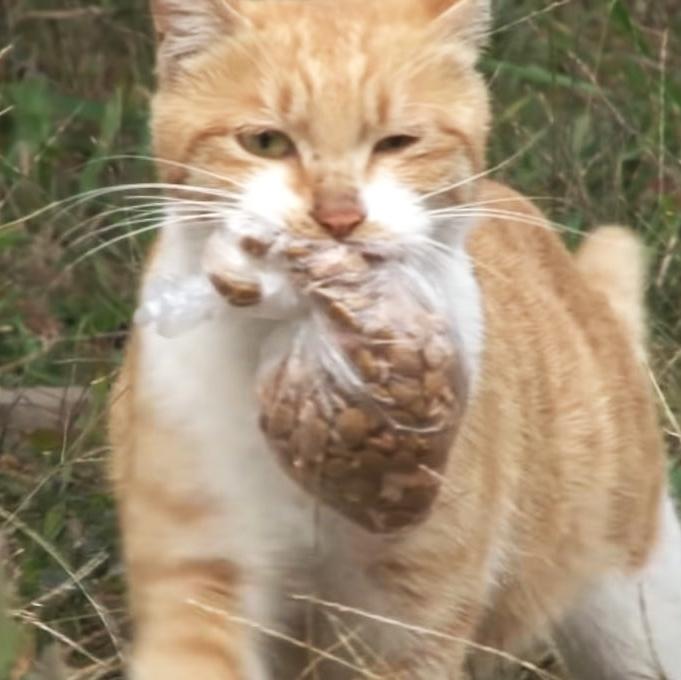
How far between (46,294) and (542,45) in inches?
51.1

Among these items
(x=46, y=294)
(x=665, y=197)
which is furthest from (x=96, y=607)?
(x=665, y=197)

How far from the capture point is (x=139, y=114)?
4.82m

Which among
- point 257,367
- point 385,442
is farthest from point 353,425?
point 257,367

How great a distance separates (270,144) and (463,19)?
0.34 meters

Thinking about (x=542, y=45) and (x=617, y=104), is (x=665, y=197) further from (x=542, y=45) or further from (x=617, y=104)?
(x=542, y=45)

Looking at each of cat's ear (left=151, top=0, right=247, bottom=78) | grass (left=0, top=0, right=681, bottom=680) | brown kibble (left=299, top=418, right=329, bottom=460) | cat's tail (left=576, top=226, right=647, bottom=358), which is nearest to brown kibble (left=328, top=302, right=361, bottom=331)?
brown kibble (left=299, top=418, right=329, bottom=460)

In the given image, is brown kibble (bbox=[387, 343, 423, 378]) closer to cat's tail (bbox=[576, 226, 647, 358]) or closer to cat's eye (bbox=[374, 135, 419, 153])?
cat's eye (bbox=[374, 135, 419, 153])

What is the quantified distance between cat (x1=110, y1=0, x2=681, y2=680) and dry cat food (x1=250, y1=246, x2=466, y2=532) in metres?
0.06

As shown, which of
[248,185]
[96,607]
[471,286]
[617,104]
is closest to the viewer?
[248,185]

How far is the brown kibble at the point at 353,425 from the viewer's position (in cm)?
242

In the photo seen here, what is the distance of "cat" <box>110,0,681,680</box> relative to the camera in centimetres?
251

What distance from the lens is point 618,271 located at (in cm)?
359

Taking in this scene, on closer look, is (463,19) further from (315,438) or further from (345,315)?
(315,438)

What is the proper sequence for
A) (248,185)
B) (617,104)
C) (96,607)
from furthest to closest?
(617,104)
(96,607)
(248,185)
